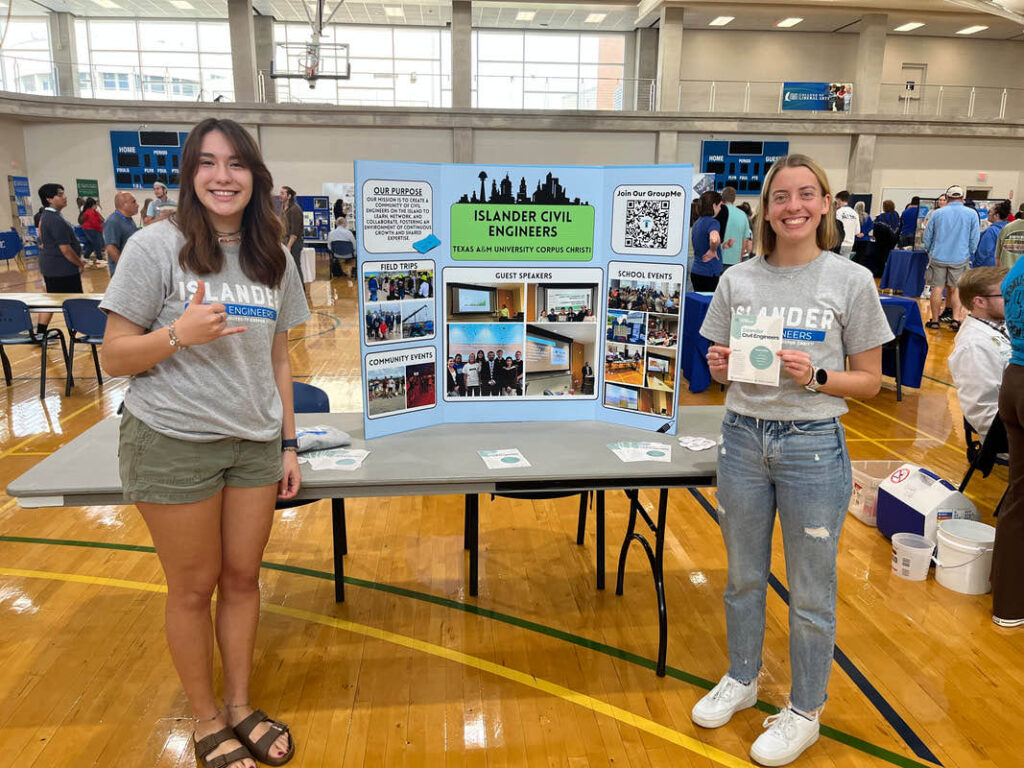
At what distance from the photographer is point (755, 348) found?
2.07 meters

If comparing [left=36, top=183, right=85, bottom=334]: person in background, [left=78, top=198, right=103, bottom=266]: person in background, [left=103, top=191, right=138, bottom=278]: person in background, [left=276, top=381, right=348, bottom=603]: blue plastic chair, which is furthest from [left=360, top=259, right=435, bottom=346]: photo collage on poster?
[left=78, top=198, right=103, bottom=266]: person in background

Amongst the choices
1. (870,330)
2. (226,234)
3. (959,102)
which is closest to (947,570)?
(870,330)

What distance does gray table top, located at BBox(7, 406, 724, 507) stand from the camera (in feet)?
7.29

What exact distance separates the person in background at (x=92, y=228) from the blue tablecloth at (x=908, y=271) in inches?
631

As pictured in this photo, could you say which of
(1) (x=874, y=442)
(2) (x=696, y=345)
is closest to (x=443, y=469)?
(1) (x=874, y=442)

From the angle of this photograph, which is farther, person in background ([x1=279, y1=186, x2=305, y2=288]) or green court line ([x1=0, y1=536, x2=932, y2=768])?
person in background ([x1=279, y1=186, x2=305, y2=288])

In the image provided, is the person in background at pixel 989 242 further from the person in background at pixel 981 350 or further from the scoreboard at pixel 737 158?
the scoreboard at pixel 737 158

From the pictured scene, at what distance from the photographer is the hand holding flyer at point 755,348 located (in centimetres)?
205

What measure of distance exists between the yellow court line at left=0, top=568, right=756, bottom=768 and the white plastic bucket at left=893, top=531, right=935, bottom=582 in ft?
5.36

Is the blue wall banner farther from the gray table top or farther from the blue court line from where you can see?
the blue court line

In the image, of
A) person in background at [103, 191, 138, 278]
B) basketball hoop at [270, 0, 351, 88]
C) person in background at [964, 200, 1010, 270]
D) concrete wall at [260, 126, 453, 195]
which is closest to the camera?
person in background at [103, 191, 138, 278]

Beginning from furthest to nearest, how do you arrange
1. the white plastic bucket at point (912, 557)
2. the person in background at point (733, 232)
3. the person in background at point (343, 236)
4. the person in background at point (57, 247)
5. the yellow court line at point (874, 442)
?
the person in background at point (343, 236) → the person in background at point (733, 232) → the person in background at point (57, 247) → the yellow court line at point (874, 442) → the white plastic bucket at point (912, 557)

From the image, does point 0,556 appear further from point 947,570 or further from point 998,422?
point 998,422

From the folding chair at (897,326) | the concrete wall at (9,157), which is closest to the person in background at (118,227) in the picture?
the folding chair at (897,326)
